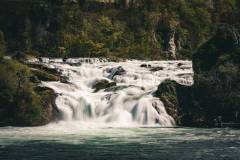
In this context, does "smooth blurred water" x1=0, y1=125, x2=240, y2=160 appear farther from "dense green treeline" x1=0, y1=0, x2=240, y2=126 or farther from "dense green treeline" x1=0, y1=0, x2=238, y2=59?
"dense green treeline" x1=0, y1=0, x2=238, y2=59

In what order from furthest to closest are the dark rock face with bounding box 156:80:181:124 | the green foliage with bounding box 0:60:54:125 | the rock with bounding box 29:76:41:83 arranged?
the rock with bounding box 29:76:41:83 < the dark rock face with bounding box 156:80:181:124 < the green foliage with bounding box 0:60:54:125

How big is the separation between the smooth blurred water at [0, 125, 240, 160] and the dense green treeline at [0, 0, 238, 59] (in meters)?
40.9

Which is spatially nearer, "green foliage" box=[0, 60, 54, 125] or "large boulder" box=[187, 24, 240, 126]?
"green foliage" box=[0, 60, 54, 125]

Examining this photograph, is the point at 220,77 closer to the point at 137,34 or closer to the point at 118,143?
the point at 118,143

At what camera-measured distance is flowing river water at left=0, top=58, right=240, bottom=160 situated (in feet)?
127

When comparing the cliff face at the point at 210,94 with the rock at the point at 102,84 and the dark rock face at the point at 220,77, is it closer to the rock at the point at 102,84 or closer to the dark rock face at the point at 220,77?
the dark rock face at the point at 220,77

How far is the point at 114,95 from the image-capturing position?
6016 centimetres

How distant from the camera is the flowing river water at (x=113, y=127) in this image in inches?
1526

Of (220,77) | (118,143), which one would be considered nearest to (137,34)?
(220,77)

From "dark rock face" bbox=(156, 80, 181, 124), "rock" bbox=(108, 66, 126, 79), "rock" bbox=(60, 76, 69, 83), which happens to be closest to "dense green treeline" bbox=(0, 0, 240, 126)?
"dark rock face" bbox=(156, 80, 181, 124)

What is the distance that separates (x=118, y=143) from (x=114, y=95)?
56.5 feet

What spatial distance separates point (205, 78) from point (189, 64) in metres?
15.9

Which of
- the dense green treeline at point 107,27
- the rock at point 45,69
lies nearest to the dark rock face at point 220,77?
the rock at point 45,69

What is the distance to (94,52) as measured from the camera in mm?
92500
